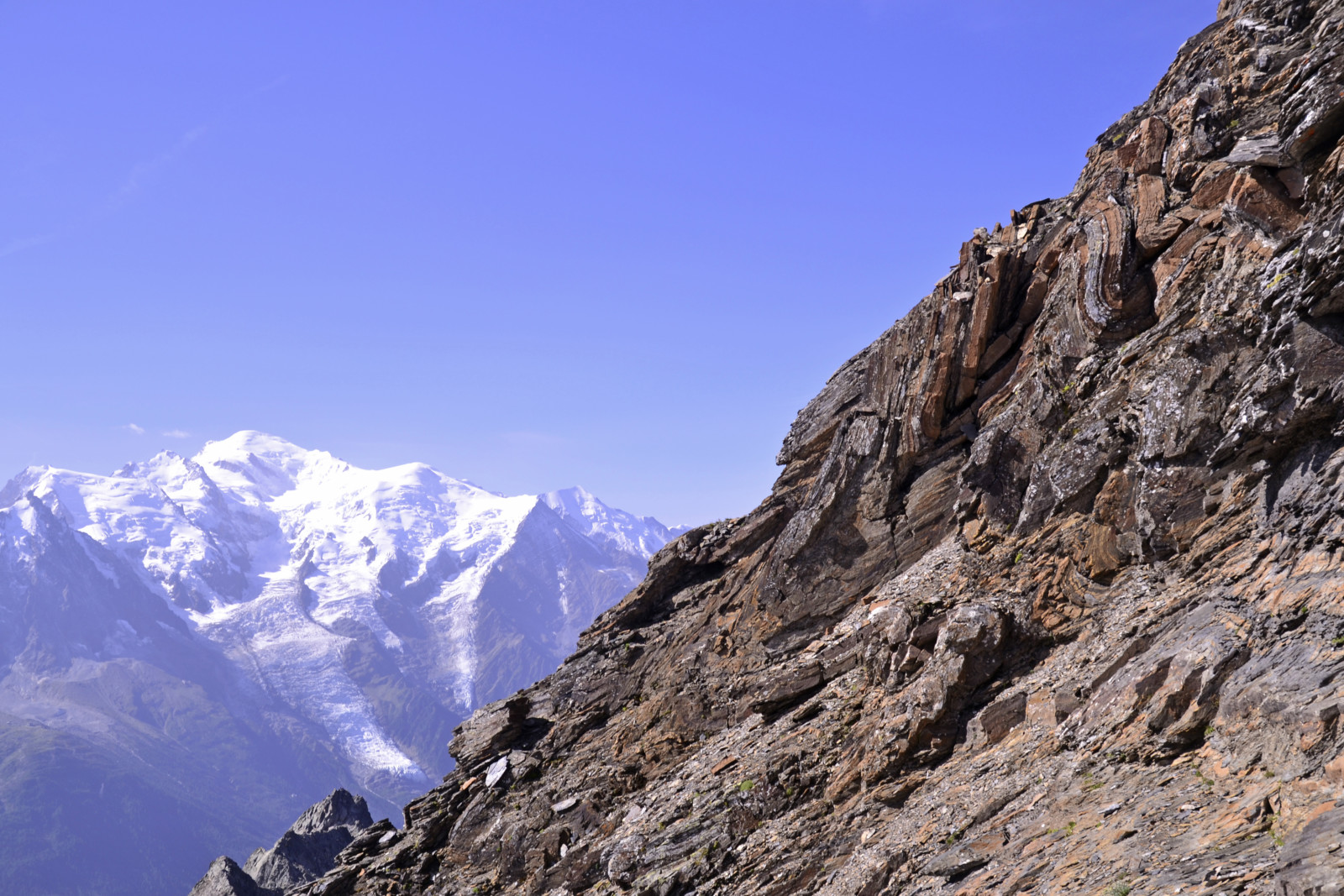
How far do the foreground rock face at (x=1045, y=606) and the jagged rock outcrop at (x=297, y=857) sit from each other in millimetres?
38011

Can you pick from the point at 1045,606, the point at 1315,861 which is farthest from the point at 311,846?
the point at 1315,861

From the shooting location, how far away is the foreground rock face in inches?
777

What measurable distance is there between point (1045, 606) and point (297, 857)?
102195 mm

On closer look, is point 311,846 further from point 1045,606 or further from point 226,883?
point 1045,606

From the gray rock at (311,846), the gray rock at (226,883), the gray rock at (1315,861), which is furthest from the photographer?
the gray rock at (311,846)

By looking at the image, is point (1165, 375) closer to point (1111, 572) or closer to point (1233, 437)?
point (1233, 437)

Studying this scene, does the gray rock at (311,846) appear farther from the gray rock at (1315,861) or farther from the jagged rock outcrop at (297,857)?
the gray rock at (1315,861)

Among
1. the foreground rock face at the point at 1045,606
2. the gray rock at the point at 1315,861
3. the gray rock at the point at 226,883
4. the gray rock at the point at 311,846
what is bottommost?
the gray rock at the point at 1315,861

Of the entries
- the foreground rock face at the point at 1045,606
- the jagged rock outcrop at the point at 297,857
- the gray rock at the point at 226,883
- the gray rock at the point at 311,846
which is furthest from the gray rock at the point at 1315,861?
the gray rock at the point at 311,846

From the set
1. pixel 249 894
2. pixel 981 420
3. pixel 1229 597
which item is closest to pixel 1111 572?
pixel 1229 597

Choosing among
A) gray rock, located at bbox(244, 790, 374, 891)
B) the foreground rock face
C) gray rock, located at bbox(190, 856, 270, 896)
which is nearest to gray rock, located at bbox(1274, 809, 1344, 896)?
the foreground rock face

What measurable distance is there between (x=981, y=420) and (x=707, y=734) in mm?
20066

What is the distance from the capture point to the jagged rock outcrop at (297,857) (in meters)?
79.0

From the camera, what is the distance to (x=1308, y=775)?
1614 centimetres
